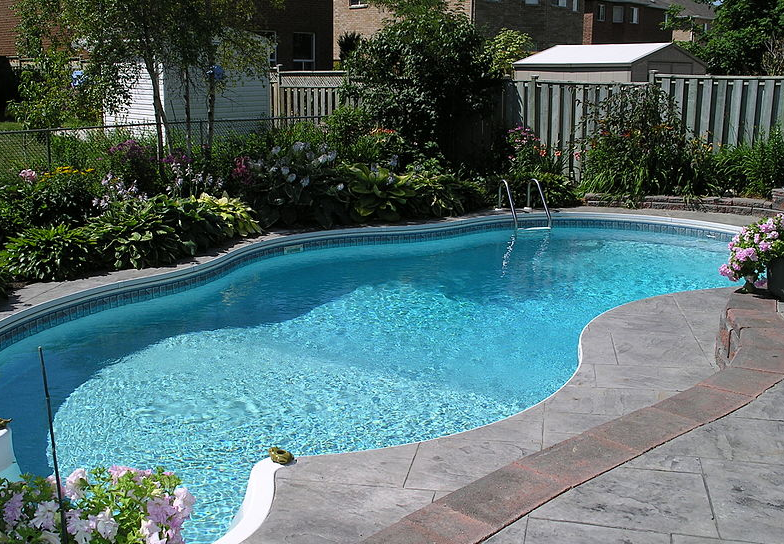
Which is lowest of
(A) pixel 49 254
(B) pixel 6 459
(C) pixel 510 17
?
(B) pixel 6 459

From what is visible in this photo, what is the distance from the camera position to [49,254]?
26.5 ft

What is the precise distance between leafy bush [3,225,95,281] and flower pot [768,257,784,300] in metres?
6.44

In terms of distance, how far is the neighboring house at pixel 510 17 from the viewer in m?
25.8

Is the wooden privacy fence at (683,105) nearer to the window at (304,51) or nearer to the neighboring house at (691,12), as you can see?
the window at (304,51)

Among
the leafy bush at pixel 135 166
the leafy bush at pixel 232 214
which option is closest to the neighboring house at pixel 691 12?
the leafy bush at pixel 232 214

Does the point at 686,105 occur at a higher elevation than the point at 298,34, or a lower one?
lower

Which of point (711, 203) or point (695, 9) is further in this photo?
point (695, 9)

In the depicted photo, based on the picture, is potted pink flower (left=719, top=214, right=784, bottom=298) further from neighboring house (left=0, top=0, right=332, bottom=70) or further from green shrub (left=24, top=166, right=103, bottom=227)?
neighboring house (left=0, top=0, right=332, bottom=70)

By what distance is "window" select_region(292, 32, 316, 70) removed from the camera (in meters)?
27.0

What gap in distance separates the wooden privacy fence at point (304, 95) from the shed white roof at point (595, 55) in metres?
4.25

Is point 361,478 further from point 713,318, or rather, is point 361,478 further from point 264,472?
point 713,318

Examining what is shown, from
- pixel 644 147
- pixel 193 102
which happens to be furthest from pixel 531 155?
pixel 193 102

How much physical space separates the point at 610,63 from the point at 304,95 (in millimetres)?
7051

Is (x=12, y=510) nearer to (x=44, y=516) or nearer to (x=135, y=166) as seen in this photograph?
(x=44, y=516)
